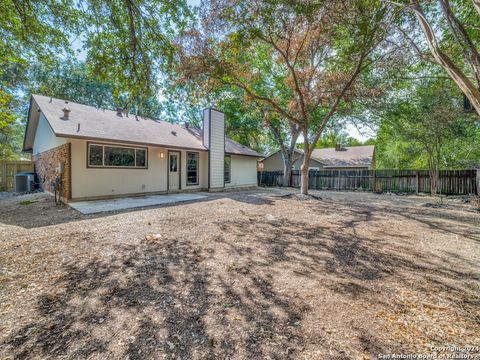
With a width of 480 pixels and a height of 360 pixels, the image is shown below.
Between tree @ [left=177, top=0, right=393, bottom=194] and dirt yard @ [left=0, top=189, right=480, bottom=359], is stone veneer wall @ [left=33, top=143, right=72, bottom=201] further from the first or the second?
tree @ [left=177, top=0, right=393, bottom=194]

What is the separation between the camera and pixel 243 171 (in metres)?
15.9

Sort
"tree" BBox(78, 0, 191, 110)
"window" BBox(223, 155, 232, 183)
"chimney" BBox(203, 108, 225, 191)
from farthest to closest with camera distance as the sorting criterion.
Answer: "window" BBox(223, 155, 232, 183) → "chimney" BBox(203, 108, 225, 191) → "tree" BBox(78, 0, 191, 110)

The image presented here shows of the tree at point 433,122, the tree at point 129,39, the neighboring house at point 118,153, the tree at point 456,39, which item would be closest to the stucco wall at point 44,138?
the neighboring house at point 118,153

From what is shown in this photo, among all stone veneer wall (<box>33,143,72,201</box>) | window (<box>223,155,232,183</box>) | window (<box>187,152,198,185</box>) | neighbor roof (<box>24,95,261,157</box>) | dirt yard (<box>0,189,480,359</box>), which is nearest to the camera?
dirt yard (<box>0,189,480,359</box>)

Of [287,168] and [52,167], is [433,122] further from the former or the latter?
[52,167]

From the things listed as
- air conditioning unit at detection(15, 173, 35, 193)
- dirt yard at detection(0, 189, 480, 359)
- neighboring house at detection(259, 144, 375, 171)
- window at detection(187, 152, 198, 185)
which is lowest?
dirt yard at detection(0, 189, 480, 359)

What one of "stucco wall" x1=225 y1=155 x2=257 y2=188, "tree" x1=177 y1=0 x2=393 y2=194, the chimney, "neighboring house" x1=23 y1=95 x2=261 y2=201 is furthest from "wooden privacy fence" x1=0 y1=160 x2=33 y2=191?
"tree" x1=177 y1=0 x2=393 y2=194

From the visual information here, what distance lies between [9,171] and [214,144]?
38.5 ft

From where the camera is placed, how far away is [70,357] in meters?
1.66

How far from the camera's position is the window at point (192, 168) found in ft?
40.3

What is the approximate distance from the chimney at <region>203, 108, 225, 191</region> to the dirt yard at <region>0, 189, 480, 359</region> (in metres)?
7.85

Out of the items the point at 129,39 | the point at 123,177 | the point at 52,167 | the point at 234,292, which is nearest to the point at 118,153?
A: the point at 123,177

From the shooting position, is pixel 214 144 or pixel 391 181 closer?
pixel 214 144

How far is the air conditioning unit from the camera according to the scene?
1154cm
